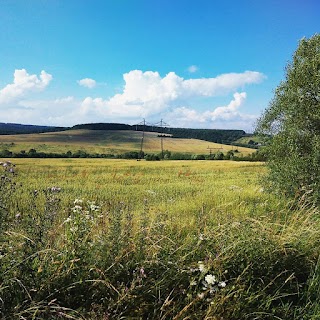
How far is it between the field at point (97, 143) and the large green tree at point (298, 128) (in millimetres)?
113191

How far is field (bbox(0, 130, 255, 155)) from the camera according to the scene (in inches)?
5138

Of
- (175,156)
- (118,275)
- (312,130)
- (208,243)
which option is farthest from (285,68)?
(175,156)

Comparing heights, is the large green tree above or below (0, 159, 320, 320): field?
above

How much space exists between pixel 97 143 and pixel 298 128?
152m

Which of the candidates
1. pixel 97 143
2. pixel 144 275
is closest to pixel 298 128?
pixel 144 275

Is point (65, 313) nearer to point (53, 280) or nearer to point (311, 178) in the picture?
point (53, 280)

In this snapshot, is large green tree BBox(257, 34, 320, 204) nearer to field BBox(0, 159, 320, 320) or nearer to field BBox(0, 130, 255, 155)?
field BBox(0, 159, 320, 320)

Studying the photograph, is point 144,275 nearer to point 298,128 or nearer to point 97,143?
point 298,128

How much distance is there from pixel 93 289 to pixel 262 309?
7.12 feet

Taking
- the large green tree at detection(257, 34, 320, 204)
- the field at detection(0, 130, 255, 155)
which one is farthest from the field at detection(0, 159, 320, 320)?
the field at detection(0, 130, 255, 155)

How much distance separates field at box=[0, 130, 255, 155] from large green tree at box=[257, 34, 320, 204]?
113191 millimetres

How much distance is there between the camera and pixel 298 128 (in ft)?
54.6

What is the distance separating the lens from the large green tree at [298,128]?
1545cm

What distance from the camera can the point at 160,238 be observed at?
215 inches
